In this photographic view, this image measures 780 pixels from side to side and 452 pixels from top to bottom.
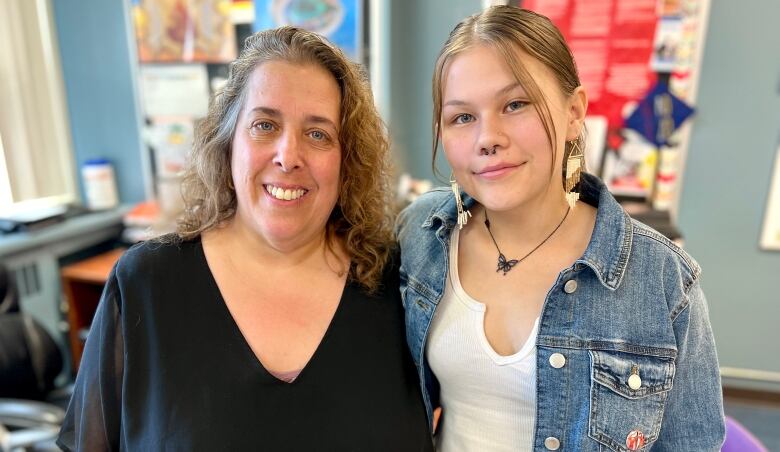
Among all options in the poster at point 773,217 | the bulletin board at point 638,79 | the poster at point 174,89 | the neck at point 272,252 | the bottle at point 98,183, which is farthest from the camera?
the bottle at point 98,183

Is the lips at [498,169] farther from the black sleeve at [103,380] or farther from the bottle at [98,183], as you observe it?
the bottle at [98,183]

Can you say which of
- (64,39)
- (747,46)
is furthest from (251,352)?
(64,39)

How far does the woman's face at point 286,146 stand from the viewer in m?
1.01

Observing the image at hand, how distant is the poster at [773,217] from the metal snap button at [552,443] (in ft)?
6.38

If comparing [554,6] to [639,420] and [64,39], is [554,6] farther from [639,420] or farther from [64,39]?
[64,39]

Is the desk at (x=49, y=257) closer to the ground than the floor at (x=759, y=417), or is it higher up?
higher up

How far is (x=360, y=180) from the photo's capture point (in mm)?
1184

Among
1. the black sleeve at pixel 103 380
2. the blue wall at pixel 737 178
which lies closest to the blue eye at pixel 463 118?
the black sleeve at pixel 103 380

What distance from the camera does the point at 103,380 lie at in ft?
3.34

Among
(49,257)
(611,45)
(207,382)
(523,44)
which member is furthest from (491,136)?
(49,257)

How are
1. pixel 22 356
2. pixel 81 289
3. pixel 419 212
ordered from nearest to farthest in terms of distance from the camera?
pixel 419 212
pixel 22 356
pixel 81 289

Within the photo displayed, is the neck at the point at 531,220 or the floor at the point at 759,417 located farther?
the floor at the point at 759,417

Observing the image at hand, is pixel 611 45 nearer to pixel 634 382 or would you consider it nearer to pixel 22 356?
pixel 634 382

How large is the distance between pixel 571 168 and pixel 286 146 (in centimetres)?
55
